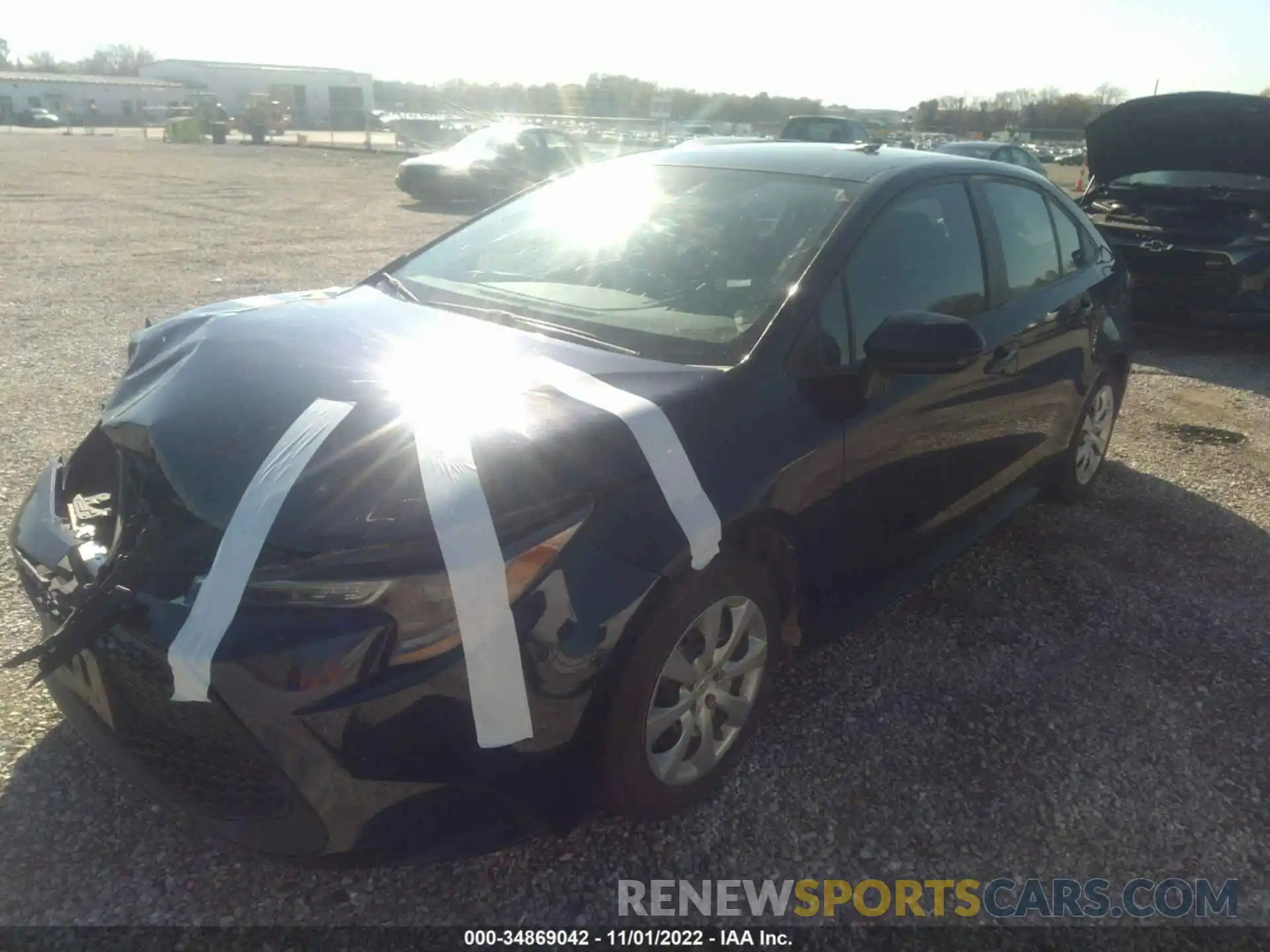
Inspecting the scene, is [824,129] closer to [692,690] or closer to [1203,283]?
[1203,283]

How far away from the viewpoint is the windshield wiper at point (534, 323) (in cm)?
266

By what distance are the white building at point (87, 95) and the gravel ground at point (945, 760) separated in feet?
241

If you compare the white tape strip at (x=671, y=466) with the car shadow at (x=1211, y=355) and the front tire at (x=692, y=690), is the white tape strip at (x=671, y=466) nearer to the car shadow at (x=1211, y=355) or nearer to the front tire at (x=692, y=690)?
the front tire at (x=692, y=690)

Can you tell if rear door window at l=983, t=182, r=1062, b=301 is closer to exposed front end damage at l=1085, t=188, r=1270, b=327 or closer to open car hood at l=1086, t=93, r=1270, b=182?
exposed front end damage at l=1085, t=188, r=1270, b=327

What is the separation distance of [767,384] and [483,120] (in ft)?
88.2

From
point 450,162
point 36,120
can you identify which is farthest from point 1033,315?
point 36,120

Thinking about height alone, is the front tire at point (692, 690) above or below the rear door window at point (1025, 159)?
below

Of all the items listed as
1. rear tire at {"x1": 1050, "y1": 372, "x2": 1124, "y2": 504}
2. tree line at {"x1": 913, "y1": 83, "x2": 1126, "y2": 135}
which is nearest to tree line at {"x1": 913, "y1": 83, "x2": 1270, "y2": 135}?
tree line at {"x1": 913, "y1": 83, "x2": 1126, "y2": 135}

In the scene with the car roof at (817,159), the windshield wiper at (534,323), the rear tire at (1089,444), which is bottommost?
the rear tire at (1089,444)

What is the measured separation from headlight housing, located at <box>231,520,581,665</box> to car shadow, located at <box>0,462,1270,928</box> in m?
0.53

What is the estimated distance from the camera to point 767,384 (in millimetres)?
2553

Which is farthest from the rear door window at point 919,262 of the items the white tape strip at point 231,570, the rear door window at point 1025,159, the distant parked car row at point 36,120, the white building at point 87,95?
the white building at point 87,95

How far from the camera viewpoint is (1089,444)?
457 centimetres

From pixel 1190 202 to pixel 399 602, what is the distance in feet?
27.3
